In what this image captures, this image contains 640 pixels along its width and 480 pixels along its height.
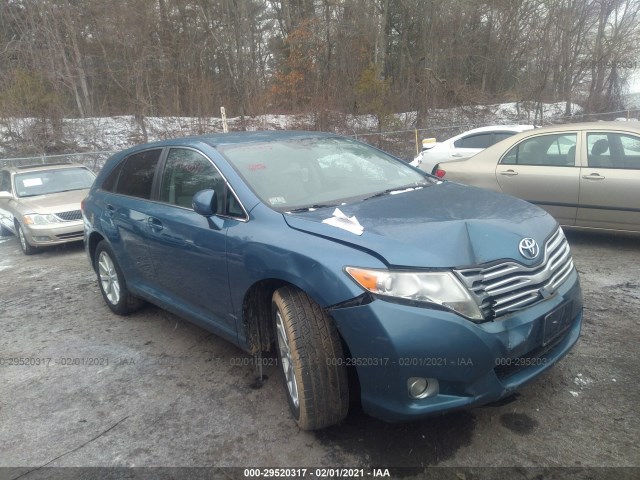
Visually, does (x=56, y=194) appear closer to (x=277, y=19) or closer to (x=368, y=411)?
(x=368, y=411)

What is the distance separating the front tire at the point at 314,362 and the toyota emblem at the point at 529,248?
1.06 metres

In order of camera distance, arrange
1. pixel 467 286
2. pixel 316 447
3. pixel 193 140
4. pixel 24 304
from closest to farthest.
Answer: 1. pixel 467 286
2. pixel 316 447
3. pixel 193 140
4. pixel 24 304

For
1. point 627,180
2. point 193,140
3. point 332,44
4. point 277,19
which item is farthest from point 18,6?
point 627,180

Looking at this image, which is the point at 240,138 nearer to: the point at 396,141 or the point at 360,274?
the point at 360,274

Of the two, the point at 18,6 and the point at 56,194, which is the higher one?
the point at 18,6

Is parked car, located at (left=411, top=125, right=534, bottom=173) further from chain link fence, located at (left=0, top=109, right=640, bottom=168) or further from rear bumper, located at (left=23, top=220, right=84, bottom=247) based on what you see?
rear bumper, located at (left=23, top=220, right=84, bottom=247)

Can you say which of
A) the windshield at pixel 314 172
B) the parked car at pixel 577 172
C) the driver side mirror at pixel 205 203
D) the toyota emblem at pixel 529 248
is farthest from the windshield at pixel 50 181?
the toyota emblem at pixel 529 248

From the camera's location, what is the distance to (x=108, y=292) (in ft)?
16.3

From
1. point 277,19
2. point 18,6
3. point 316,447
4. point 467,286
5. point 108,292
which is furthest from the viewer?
point 277,19

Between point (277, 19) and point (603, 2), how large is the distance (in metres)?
14.5

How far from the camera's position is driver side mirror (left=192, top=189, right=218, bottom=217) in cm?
306

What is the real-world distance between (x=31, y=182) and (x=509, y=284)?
8879 millimetres

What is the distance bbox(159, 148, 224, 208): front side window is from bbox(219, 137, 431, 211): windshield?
0.56 ft

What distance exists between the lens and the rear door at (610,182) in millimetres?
5266
